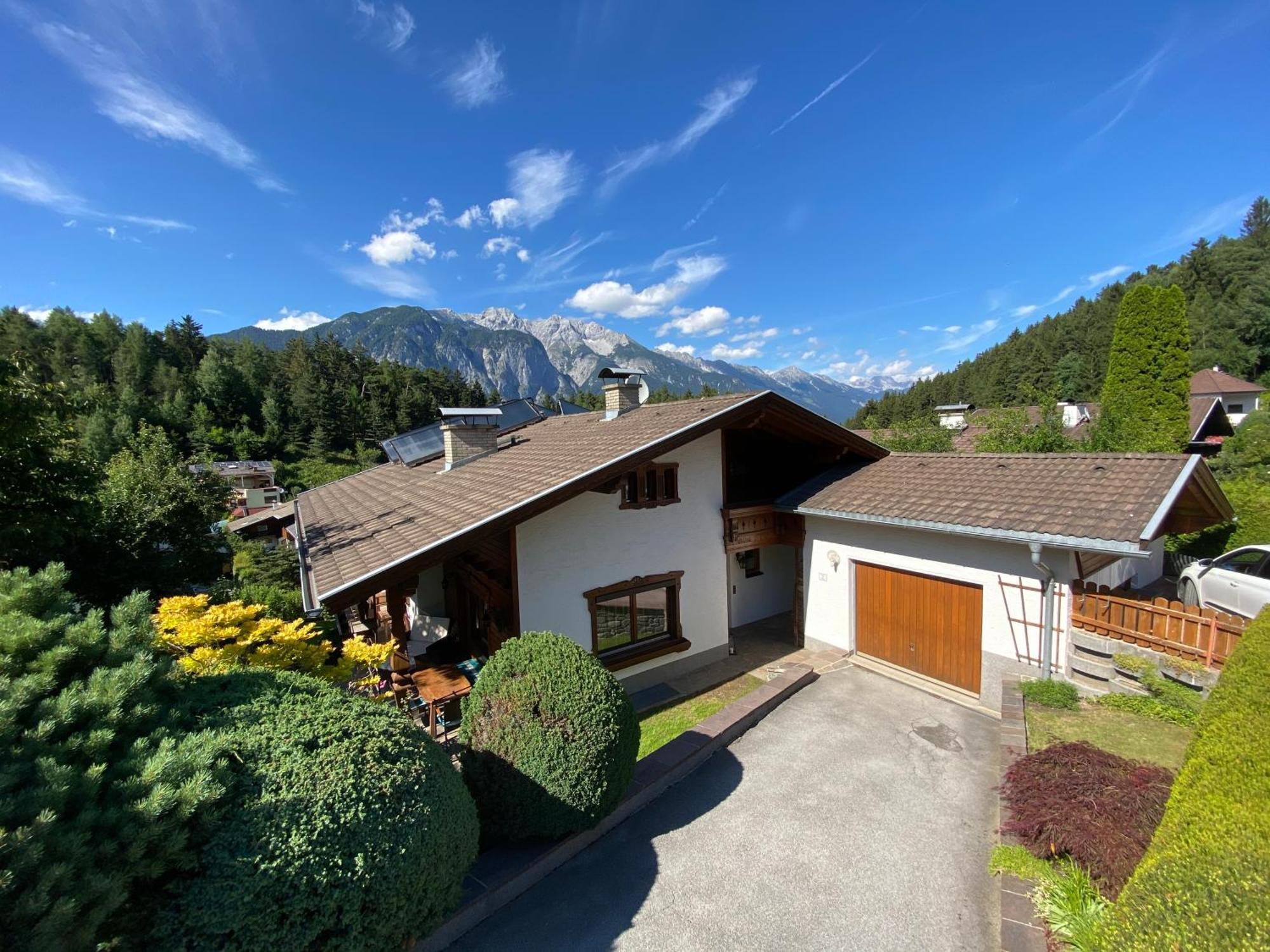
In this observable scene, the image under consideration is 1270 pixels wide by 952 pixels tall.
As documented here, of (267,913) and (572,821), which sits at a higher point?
(267,913)

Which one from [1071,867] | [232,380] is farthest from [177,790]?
[232,380]

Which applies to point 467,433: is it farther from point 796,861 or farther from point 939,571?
point 796,861

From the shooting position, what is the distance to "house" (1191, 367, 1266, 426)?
42.2 metres

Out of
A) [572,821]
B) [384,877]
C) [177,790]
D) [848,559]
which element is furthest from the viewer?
[848,559]

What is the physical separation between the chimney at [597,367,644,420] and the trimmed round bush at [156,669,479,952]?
1023 centimetres

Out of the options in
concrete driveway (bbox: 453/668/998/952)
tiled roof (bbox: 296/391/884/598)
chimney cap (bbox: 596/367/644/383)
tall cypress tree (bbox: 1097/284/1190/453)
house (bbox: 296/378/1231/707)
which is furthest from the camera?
tall cypress tree (bbox: 1097/284/1190/453)

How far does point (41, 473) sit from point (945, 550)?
16.3 m

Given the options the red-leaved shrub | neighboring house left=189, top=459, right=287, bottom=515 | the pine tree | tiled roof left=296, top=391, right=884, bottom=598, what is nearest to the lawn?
the red-leaved shrub

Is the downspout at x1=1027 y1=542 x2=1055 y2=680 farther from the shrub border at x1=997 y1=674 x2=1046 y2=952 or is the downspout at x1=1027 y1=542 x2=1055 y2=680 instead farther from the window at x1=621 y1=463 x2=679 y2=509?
the window at x1=621 y1=463 x2=679 y2=509

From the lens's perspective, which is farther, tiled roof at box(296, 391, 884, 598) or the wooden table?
the wooden table

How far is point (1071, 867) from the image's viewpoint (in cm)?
442

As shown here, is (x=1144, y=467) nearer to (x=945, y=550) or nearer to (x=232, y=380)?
(x=945, y=550)

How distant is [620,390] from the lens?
13602 millimetres

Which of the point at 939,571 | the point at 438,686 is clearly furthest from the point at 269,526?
the point at 939,571
